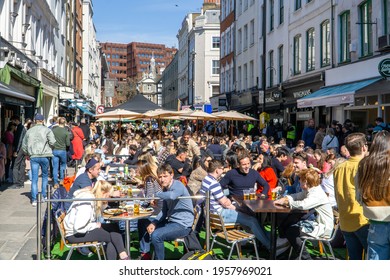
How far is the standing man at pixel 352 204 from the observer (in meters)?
5.38

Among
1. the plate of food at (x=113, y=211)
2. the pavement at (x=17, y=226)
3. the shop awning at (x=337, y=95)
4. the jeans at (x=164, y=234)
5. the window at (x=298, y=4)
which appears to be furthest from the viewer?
the window at (x=298, y=4)

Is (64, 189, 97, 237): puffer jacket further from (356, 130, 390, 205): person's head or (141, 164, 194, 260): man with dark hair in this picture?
(356, 130, 390, 205): person's head

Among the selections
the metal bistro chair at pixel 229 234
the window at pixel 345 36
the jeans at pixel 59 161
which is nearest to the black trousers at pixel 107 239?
the metal bistro chair at pixel 229 234

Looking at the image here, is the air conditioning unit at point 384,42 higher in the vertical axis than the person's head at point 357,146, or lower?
higher

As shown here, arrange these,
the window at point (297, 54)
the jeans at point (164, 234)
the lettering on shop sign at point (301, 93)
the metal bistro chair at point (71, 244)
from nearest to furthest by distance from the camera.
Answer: the metal bistro chair at point (71, 244) < the jeans at point (164, 234) < the lettering on shop sign at point (301, 93) < the window at point (297, 54)

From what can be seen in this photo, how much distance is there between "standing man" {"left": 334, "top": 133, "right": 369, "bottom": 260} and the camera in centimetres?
538

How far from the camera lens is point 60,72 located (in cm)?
3434

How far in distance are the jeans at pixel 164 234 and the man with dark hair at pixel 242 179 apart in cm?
199

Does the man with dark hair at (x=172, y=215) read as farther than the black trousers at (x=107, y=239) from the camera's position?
Yes

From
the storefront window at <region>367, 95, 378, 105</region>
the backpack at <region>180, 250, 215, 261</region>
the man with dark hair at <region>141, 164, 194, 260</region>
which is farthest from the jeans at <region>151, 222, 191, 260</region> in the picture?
the storefront window at <region>367, 95, 378, 105</region>

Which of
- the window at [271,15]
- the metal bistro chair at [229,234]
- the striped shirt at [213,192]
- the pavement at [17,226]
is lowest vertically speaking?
the pavement at [17,226]

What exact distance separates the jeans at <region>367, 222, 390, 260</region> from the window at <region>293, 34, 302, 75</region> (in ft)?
73.4

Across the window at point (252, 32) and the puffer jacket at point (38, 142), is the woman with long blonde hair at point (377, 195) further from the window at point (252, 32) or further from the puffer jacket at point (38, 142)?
the window at point (252, 32)

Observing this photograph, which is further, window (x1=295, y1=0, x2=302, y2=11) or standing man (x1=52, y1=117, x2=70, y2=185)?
window (x1=295, y1=0, x2=302, y2=11)
